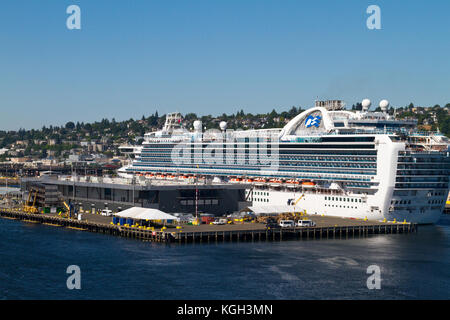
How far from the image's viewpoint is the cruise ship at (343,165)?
3531 inches

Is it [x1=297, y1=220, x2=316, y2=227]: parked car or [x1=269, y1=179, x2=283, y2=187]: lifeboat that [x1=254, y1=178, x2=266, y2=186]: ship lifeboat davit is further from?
[x1=297, y1=220, x2=316, y2=227]: parked car

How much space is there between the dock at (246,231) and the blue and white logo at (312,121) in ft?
50.0

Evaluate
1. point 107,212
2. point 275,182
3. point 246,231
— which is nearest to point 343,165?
A: point 275,182

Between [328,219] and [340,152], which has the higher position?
[340,152]

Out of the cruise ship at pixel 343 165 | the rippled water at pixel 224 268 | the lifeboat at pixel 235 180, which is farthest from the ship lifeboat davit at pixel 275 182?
the rippled water at pixel 224 268

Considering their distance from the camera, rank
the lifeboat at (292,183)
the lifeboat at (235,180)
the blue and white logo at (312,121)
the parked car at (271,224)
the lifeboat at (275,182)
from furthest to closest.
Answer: the lifeboat at (235,180) < the lifeboat at (275,182) < the blue and white logo at (312,121) < the lifeboat at (292,183) < the parked car at (271,224)

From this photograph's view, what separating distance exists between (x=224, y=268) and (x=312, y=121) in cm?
4402

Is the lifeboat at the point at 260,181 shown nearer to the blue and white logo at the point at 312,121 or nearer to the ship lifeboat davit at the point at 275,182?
the ship lifeboat davit at the point at 275,182

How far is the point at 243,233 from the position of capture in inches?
3211

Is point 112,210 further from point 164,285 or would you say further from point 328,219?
point 164,285

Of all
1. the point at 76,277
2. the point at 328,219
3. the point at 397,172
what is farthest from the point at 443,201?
the point at 76,277

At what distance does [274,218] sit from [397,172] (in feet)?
53.2

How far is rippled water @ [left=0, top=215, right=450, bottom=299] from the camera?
56000mm

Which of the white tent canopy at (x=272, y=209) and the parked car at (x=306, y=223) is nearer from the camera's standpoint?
the parked car at (x=306, y=223)
